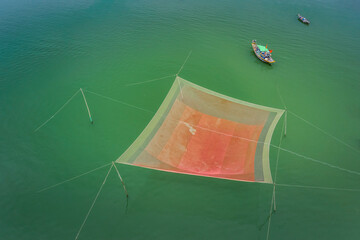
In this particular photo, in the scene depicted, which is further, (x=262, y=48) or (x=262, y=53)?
(x=262, y=48)

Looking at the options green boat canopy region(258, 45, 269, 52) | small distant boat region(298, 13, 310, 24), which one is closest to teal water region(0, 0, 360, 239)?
small distant boat region(298, 13, 310, 24)

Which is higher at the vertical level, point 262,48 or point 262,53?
point 262,48

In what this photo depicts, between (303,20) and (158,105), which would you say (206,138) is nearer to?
(158,105)

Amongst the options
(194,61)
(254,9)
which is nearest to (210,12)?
(254,9)

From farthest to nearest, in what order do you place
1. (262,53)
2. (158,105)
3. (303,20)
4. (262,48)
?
(303,20) → (262,48) → (262,53) → (158,105)

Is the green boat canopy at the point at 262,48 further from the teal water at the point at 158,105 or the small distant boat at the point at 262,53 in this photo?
the teal water at the point at 158,105

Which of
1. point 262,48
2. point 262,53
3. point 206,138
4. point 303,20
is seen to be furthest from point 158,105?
point 303,20

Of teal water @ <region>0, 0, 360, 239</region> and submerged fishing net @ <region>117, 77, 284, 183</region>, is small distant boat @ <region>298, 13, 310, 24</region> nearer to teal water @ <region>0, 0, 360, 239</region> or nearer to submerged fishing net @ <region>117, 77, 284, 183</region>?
teal water @ <region>0, 0, 360, 239</region>

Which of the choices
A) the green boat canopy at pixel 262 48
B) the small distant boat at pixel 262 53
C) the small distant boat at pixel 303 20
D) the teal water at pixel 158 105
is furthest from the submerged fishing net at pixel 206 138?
the small distant boat at pixel 303 20
